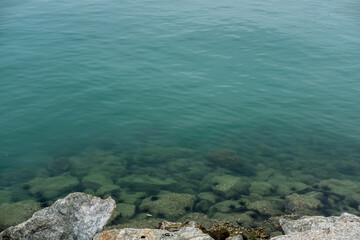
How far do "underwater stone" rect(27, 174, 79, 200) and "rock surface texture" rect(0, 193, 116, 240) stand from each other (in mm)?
4308

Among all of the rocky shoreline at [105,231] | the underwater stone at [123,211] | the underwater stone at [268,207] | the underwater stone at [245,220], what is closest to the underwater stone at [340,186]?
the underwater stone at [268,207]

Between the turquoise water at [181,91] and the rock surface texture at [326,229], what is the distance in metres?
5.34

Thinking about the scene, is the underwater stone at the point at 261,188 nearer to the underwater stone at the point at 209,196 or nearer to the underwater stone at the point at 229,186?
the underwater stone at the point at 229,186

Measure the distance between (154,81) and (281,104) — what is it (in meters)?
6.98

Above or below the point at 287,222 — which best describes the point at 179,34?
above

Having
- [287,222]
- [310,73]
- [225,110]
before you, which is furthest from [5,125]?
[310,73]

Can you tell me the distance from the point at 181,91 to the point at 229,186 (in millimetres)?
7996

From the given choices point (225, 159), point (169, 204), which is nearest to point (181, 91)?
point (225, 159)

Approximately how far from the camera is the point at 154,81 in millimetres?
20719

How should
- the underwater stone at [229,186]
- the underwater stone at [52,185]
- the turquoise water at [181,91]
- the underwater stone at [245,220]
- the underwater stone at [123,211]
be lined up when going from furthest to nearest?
the turquoise water at [181,91] → the underwater stone at [229,186] → the underwater stone at [52,185] → the underwater stone at [123,211] → the underwater stone at [245,220]

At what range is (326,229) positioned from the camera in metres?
7.47

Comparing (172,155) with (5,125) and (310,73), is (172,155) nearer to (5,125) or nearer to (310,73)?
(5,125)

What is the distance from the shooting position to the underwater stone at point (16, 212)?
10.8 m

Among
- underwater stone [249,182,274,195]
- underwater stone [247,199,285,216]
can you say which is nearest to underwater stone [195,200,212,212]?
underwater stone [247,199,285,216]
